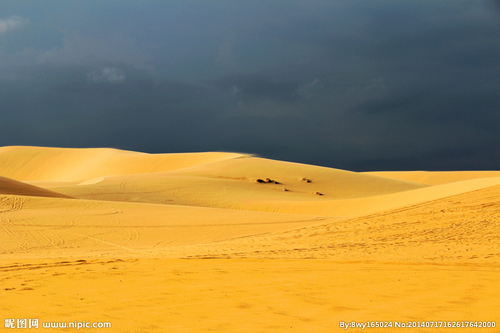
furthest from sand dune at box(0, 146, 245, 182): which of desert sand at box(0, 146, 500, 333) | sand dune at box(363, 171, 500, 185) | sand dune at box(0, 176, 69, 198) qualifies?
sand dune at box(363, 171, 500, 185)

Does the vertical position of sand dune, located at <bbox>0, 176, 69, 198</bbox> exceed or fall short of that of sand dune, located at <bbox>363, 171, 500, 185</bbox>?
it falls short

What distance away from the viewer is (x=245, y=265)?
376 inches

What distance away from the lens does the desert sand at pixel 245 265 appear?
533 centimetres

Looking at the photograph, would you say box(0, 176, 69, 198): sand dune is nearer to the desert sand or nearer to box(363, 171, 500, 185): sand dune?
the desert sand

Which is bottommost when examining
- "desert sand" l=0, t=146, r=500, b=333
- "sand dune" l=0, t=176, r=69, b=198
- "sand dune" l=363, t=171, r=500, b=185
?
"desert sand" l=0, t=146, r=500, b=333

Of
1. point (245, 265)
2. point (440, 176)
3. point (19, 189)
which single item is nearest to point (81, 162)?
point (19, 189)

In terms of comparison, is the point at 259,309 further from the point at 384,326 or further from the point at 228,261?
the point at 228,261

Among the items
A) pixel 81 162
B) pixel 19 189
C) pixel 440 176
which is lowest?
pixel 19 189

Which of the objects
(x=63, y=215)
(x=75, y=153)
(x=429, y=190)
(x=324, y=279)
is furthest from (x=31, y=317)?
(x=75, y=153)

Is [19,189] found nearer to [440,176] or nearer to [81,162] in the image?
[81,162]

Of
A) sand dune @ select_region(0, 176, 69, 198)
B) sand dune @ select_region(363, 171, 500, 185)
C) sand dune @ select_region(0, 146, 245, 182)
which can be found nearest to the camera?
sand dune @ select_region(0, 176, 69, 198)

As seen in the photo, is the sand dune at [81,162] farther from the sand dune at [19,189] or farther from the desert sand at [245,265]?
the desert sand at [245,265]

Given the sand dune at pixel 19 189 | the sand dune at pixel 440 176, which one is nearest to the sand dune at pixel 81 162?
the sand dune at pixel 19 189

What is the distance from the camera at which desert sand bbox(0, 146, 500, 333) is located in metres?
5.33
